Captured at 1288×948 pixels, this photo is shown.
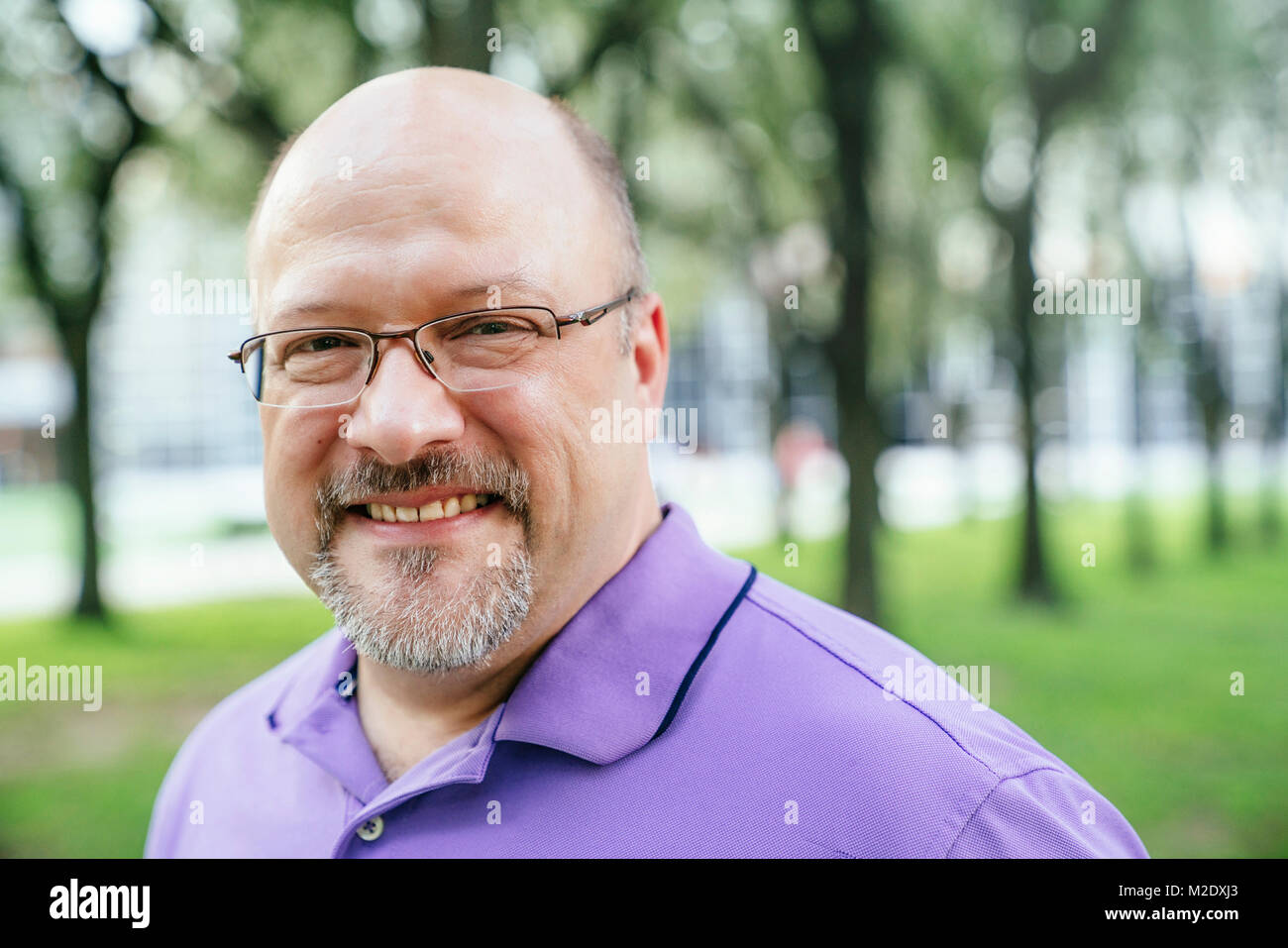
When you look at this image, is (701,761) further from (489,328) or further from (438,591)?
(489,328)

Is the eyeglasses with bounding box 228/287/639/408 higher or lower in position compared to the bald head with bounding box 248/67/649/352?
lower

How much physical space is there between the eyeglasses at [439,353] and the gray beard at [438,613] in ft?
0.84

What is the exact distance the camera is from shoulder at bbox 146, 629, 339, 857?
175 centimetres

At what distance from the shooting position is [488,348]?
1.38 m

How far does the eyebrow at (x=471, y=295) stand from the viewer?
1353 millimetres

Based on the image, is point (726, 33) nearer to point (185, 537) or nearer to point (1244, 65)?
point (1244, 65)

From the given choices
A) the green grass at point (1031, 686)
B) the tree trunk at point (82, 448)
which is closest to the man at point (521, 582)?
the green grass at point (1031, 686)

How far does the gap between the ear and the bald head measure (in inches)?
2.3

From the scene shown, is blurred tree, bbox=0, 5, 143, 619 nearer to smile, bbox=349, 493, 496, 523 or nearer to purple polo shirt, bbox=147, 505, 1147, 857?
smile, bbox=349, 493, 496, 523

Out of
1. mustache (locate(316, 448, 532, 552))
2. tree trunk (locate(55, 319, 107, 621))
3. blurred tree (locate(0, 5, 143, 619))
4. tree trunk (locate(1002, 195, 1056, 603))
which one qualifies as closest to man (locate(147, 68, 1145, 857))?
mustache (locate(316, 448, 532, 552))

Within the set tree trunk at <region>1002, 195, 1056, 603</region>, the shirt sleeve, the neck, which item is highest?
tree trunk at <region>1002, 195, 1056, 603</region>

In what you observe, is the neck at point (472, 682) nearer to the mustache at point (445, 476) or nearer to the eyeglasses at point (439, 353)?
the mustache at point (445, 476)

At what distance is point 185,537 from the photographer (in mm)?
15859
